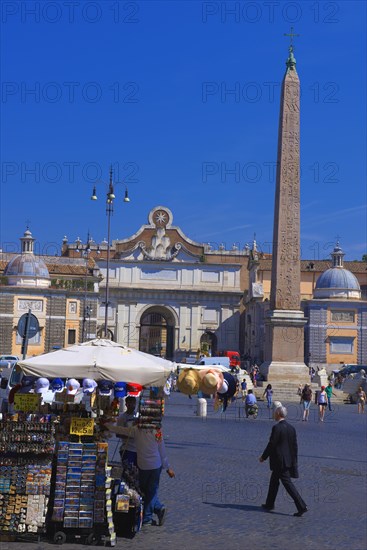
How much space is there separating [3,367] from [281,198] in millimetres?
19313

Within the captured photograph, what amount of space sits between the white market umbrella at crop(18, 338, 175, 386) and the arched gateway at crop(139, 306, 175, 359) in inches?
2075

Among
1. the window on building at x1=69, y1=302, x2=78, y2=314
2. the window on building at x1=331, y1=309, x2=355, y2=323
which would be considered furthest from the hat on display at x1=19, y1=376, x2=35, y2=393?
the window on building at x1=69, y1=302, x2=78, y2=314

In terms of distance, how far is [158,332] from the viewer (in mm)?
87250

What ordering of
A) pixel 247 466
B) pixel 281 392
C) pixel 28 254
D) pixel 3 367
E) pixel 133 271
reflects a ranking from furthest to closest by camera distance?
pixel 133 271
pixel 28 254
pixel 3 367
pixel 281 392
pixel 247 466

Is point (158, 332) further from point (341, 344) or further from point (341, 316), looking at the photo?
point (341, 344)

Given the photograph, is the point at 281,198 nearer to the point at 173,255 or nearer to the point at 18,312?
the point at 18,312

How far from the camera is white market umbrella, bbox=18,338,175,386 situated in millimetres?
8359

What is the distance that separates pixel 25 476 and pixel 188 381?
1751 millimetres

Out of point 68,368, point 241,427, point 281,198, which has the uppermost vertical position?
point 281,198

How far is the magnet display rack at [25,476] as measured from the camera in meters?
7.72

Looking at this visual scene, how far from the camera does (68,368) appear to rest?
8531 millimetres

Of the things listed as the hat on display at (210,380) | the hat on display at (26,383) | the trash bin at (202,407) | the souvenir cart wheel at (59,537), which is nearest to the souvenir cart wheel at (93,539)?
the souvenir cart wheel at (59,537)

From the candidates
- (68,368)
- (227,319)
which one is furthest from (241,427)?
(227,319)

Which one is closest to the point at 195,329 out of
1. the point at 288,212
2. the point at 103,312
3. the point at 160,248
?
the point at 160,248
